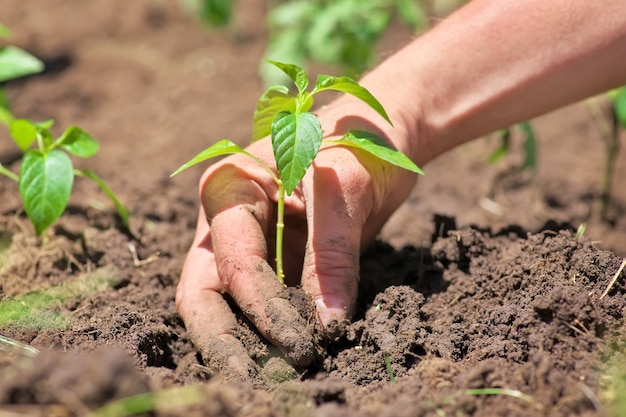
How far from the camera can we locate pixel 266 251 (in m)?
1.85

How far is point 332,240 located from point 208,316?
360 mm

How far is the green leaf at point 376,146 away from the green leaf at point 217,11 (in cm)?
258

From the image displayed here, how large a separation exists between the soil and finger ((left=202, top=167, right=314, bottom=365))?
2.8 inches

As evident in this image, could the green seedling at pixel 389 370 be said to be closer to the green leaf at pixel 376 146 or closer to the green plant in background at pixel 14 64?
the green leaf at pixel 376 146

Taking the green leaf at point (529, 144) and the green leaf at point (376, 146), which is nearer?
the green leaf at point (376, 146)

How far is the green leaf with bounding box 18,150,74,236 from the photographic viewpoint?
1970 mm

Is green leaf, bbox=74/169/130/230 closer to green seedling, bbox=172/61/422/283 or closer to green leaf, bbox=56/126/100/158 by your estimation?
green leaf, bbox=56/126/100/158

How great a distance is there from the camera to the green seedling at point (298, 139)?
66.2 inches

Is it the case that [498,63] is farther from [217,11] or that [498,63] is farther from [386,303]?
[217,11]

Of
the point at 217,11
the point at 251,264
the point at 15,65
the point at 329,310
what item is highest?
the point at 217,11

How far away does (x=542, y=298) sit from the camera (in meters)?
1.64

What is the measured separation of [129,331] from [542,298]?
960 mm

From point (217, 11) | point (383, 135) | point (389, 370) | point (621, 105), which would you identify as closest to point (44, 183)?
point (383, 135)

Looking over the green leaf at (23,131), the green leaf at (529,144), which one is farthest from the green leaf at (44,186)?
the green leaf at (529,144)
